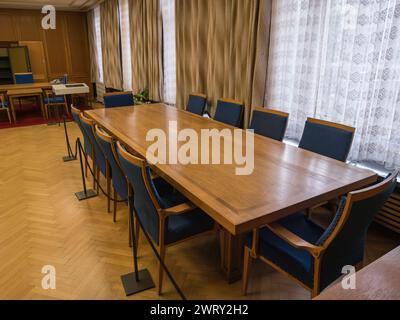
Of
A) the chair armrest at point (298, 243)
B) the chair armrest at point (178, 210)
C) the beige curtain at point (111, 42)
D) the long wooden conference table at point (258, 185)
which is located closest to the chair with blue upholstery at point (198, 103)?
the long wooden conference table at point (258, 185)

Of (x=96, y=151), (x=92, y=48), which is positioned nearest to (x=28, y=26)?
(x=92, y=48)

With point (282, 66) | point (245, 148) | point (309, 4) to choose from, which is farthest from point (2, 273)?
point (309, 4)

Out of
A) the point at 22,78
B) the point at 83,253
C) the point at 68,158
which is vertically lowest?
the point at 83,253

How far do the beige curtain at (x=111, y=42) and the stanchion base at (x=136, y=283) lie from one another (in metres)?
6.09

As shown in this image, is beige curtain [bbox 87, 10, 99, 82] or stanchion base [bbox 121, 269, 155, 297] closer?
stanchion base [bbox 121, 269, 155, 297]

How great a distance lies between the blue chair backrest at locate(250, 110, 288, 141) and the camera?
2.70m

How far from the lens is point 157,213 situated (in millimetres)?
1771

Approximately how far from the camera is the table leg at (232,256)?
202 cm

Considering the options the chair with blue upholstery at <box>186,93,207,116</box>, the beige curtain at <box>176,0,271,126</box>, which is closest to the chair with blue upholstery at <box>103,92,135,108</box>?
the beige curtain at <box>176,0,271,126</box>

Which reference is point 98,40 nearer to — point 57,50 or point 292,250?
point 57,50

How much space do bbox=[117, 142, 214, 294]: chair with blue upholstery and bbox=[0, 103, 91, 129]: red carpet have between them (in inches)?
225

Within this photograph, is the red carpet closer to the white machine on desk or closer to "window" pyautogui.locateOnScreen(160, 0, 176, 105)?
the white machine on desk

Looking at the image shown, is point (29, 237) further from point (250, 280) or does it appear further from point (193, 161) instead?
point (250, 280)

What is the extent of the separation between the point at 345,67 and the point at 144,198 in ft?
6.60
